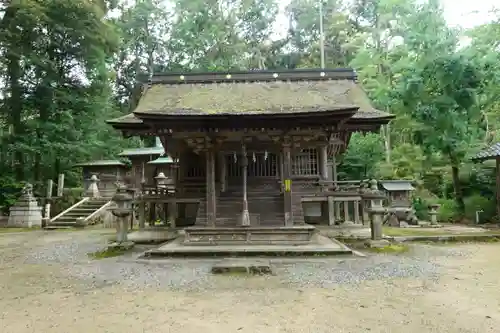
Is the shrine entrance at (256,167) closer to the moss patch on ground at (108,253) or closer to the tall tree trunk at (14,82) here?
the moss patch on ground at (108,253)

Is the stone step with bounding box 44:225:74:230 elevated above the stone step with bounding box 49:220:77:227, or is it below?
below

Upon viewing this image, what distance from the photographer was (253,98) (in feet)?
37.2

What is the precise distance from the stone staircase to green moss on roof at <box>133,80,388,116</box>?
351 inches

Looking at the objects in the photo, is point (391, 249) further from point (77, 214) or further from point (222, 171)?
point (77, 214)

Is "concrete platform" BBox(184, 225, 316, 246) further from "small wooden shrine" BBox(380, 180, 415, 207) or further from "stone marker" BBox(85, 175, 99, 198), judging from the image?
"stone marker" BBox(85, 175, 99, 198)

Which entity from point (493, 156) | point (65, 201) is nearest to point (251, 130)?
point (493, 156)

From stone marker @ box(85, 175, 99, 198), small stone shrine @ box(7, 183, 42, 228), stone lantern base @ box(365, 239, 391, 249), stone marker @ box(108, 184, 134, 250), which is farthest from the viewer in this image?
stone marker @ box(85, 175, 99, 198)

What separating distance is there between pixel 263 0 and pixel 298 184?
87.7 feet

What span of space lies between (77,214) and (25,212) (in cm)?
256

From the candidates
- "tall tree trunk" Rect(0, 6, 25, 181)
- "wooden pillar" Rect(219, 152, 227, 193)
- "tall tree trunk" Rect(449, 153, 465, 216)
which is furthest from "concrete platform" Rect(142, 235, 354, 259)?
"tall tree trunk" Rect(0, 6, 25, 181)

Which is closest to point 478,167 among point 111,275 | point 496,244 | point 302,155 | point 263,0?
point 496,244

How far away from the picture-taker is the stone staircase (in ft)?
55.0

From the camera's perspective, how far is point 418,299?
505 centimetres

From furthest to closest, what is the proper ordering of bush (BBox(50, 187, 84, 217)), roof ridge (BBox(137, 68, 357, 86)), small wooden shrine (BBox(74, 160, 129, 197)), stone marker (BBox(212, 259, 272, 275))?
small wooden shrine (BBox(74, 160, 129, 197))
bush (BBox(50, 187, 84, 217))
roof ridge (BBox(137, 68, 357, 86))
stone marker (BBox(212, 259, 272, 275))
